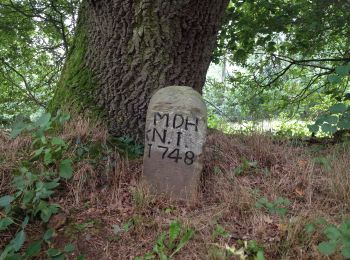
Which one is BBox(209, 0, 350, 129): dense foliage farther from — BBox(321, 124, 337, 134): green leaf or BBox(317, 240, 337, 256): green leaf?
BBox(317, 240, 337, 256): green leaf

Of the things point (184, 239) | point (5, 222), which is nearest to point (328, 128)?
point (184, 239)

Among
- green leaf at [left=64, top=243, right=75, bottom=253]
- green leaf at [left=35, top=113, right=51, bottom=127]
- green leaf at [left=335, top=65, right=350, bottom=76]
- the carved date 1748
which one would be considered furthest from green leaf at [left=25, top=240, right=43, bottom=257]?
green leaf at [left=335, top=65, right=350, bottom=76]

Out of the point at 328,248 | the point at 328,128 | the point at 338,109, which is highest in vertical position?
the point at 338,109

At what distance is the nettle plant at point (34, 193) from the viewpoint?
208 cm

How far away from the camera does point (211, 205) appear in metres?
2.74

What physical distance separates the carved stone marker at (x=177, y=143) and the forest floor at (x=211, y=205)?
0.13 m

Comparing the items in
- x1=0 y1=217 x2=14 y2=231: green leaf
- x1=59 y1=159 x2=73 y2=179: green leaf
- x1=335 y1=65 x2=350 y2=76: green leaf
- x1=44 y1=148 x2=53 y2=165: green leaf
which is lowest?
x1=0 y1=217 x2=14 y2=231: green leaf

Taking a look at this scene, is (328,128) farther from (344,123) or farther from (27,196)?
(27,196)

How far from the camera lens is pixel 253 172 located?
10.3ft

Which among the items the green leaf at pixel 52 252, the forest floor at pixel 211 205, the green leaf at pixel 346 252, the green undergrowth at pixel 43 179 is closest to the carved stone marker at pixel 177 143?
the forest floor at pixel 211 205

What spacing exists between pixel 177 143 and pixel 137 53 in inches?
40.1

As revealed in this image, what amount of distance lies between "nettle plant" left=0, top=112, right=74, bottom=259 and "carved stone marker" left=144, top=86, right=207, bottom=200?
0.74 metres

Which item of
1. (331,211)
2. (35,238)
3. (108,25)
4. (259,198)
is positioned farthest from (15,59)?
(331,211)

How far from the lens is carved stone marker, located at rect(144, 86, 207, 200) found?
9.48 feet
